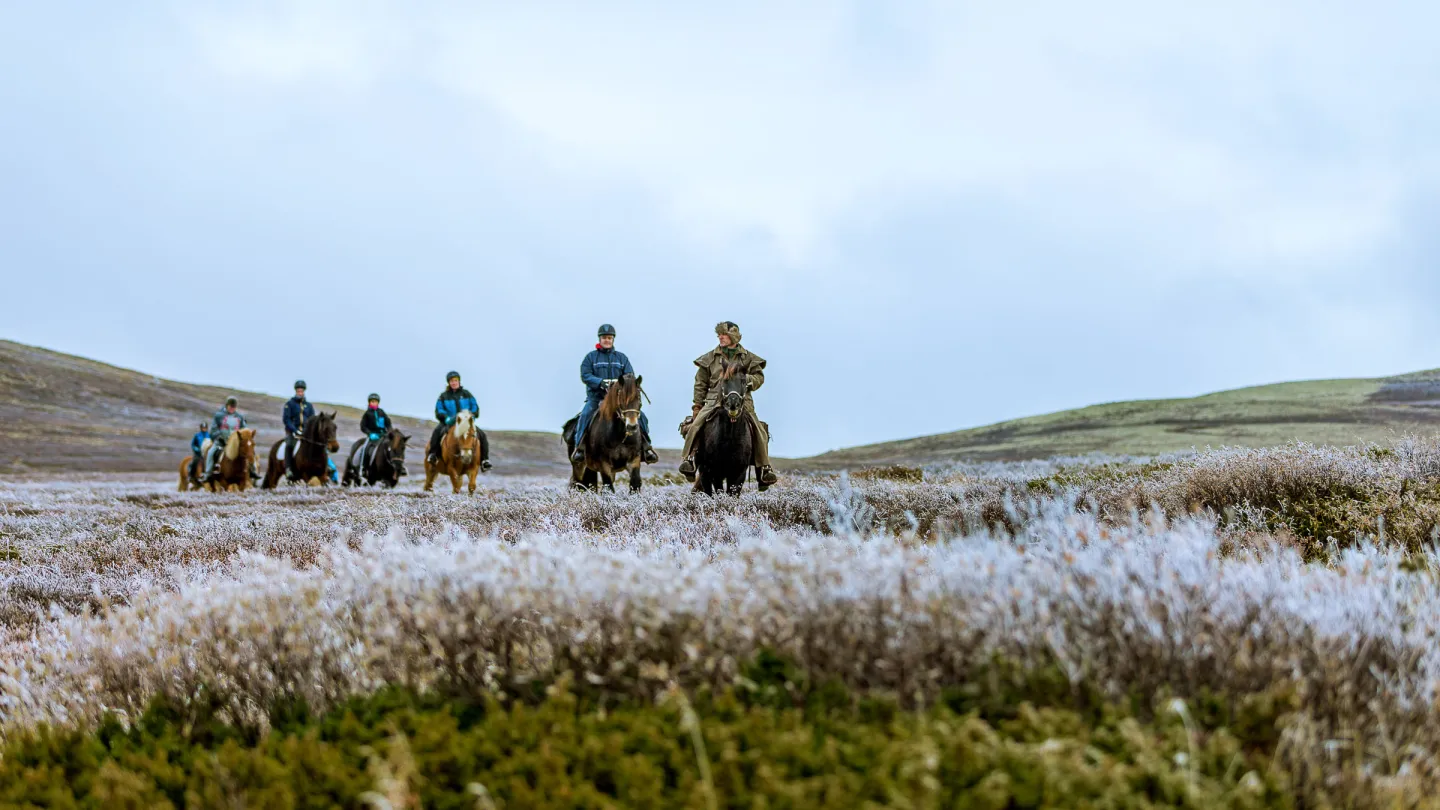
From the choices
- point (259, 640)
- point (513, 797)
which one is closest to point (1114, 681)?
point (513, 797)

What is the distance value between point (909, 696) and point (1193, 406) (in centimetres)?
5522

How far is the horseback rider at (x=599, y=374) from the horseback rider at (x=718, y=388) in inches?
135

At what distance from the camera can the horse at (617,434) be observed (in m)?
14.5

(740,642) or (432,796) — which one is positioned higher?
(740,642)

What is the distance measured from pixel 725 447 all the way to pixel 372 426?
62.8ft

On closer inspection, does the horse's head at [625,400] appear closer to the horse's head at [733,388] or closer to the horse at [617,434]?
the horse at [617,434]

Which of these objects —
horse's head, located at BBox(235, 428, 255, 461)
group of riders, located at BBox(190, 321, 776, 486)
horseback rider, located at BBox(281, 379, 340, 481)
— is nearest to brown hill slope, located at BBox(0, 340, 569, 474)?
horseback rider, located at BBox(281, 379, 340, 481)

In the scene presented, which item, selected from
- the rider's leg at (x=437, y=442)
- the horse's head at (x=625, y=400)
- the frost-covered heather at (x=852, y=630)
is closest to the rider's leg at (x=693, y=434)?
the horse's head at (x=625, y=400)

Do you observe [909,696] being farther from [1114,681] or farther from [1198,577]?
[1198,577]

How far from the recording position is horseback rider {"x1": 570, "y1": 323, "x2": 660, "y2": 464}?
15.7 meters

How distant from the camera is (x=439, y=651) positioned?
338 centimetres

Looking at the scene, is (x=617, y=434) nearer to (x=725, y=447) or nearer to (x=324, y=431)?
(x=725, y=447)

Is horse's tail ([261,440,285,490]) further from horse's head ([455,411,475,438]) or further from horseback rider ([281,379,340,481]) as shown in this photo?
horse's head ([455,411,475,438])

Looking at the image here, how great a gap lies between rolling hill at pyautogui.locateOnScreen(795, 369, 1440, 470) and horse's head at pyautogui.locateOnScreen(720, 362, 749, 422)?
23864mm
